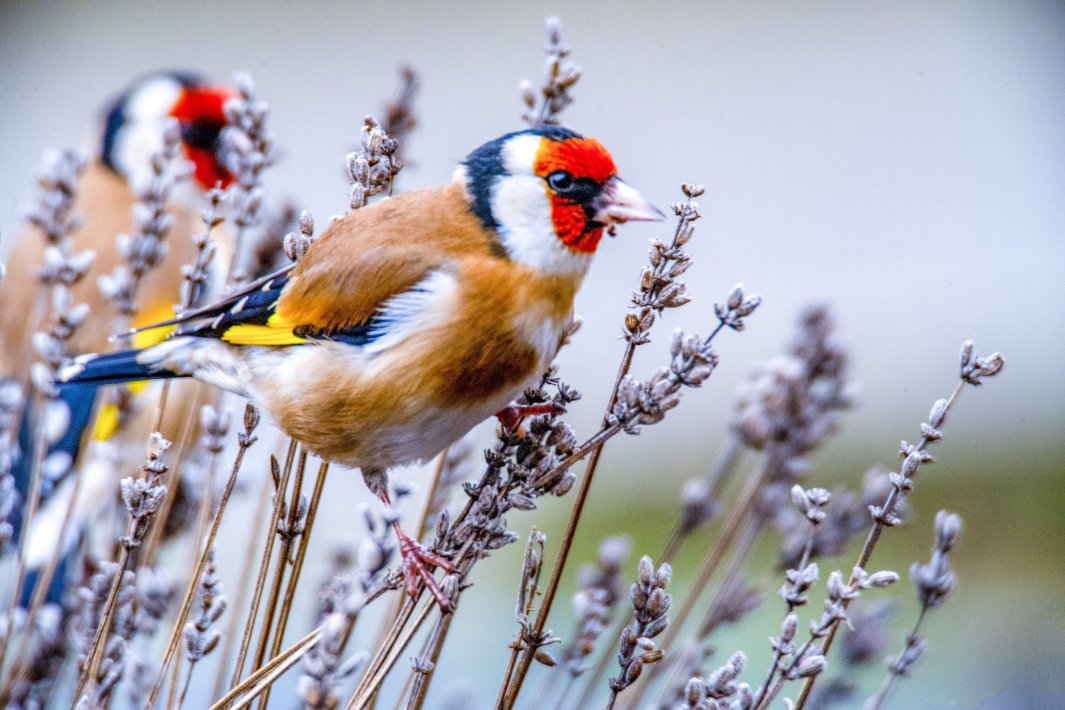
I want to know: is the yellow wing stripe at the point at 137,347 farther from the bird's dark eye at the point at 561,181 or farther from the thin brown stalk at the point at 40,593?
the bird's dark eye at the point at 561,181

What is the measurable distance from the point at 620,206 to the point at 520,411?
0.21m

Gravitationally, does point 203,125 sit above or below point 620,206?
above

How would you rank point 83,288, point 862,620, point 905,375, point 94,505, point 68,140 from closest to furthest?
point 862,620 < point 94,505 < point 83,288 < point 68,140 < point 905,375

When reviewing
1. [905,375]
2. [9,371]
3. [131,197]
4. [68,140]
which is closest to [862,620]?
[9,371]

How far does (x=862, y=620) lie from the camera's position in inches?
50.9

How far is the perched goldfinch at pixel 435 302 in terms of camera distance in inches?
40.3

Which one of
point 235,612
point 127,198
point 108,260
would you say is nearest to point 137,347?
point 235,612

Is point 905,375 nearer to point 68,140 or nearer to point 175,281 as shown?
point 175,281

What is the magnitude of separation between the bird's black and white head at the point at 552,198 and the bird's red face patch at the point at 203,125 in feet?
5.44

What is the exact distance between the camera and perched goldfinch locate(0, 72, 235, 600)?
156 cm

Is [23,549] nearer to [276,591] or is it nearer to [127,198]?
[276,591]

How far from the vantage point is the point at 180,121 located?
8.31 ft

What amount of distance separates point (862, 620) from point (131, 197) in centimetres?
172

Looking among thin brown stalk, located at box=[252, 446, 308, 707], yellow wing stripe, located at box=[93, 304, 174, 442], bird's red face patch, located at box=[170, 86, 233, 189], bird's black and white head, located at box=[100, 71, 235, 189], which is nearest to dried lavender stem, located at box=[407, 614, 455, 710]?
thin brown stalk, located at box=[252, 446, 308, 707]
